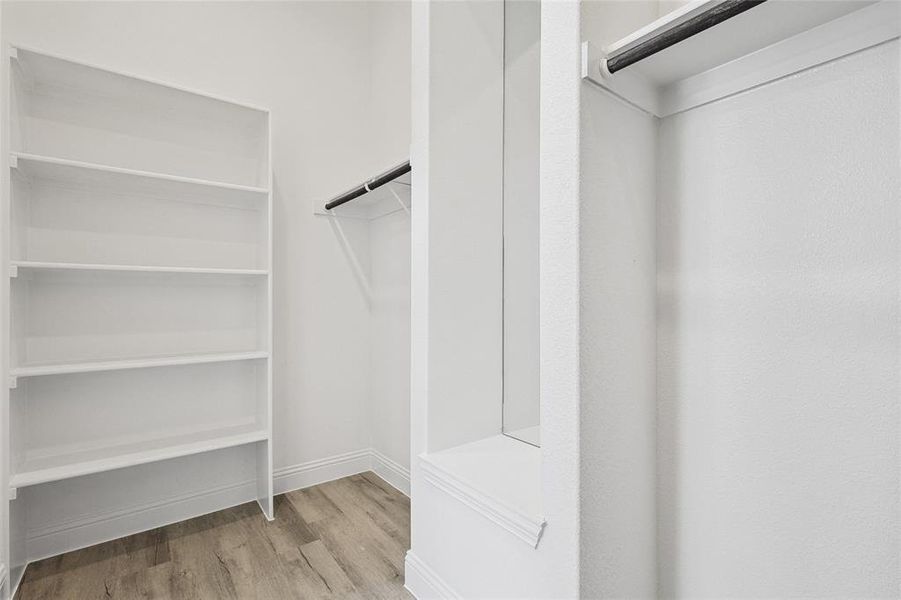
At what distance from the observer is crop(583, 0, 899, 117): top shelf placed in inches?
33.0

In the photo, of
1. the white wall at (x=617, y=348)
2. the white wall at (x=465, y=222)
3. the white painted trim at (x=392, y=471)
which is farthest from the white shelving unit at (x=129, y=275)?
the white wall at (x=617, y=348)

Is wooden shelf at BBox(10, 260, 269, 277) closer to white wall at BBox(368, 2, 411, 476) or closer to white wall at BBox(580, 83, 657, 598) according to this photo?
white wall at BBox(368, 2, 411, 476)

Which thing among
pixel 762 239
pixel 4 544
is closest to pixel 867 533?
pixel 762 239

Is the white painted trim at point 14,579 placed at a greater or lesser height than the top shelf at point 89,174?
lesser

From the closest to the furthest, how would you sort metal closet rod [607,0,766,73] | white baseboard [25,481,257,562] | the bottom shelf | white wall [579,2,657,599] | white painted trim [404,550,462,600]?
metal closet rod [607,0,766,73] < white wall [579,2,657,599] < white painted trim [404,550,462,600] < the bottom shelf < white baseboard [25,481,257,562]

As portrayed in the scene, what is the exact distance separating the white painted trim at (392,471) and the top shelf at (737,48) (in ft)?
6.49

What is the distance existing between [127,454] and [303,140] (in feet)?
5.60

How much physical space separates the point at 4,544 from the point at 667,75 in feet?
8.12

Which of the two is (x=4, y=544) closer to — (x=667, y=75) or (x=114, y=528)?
(x=114, y=528)

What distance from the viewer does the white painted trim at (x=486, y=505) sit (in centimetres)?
108

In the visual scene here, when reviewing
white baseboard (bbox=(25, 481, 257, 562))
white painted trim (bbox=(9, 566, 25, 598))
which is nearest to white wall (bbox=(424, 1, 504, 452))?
white baseboard (bbox=(25, 481, 257, 562))

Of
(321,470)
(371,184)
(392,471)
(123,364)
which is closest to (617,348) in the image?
(371,184)

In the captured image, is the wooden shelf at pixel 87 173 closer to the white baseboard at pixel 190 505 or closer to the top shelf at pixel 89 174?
the top shelf at pixel 89 174

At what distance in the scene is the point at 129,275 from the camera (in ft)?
6.31
